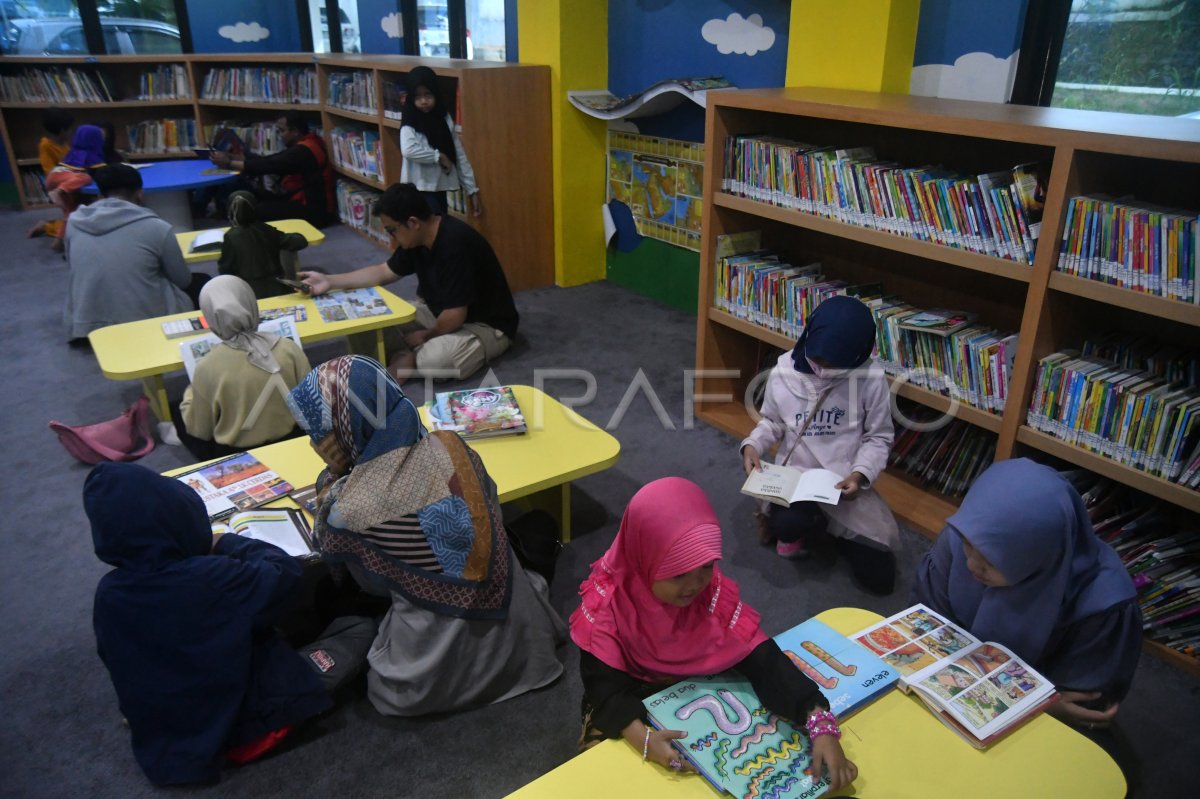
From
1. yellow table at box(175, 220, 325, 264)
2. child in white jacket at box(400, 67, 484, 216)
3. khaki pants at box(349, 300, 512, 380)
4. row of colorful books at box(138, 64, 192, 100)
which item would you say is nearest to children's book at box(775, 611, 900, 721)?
khaki pants at box(349, 300, 512, 380)

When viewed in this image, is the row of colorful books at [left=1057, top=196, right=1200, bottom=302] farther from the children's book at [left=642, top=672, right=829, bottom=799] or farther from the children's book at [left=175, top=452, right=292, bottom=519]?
the children's book at [left=175, top=452, right=292, bottom=519]

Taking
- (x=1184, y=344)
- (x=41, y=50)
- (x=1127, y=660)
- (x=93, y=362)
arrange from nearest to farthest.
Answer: (x=1127, y=660) → (x=1184, y=344) → (x=93, y=362) → (x=41, y=50)

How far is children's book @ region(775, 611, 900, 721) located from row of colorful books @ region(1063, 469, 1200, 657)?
1332mm

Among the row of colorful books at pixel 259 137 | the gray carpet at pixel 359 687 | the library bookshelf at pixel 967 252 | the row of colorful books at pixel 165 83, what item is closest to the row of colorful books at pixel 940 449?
the library bookshelf at pixel 967 252

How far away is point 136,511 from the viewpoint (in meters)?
1.79

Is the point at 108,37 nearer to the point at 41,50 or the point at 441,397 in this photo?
the point at 41,50

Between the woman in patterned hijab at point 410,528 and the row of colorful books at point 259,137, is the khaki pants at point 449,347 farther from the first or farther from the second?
the row of colorful books at point 259,137

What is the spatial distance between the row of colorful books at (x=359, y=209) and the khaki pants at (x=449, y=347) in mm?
2423

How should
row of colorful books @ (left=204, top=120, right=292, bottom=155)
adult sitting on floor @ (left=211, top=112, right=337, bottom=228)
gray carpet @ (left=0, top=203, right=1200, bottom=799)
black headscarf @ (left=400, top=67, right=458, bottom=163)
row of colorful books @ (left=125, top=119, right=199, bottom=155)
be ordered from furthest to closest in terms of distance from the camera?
row of colorful books @ (left=125, top=119, right=199, bottom=155)
row of colorful books @ (left=204, top=120, right=292, bottom=155)
adult sitting on floor @ (left=211, top=112, right=337, bottom=228)
black headscarf @ (left=400, top=67, right=458, bottom=163)
gray carpet @ (left=0, top=203, right=1200, bottom=799)

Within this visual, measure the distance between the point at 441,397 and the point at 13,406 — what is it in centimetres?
253

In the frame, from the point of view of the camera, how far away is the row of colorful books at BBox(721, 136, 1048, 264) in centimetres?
256

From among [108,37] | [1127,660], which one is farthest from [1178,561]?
[108,37]

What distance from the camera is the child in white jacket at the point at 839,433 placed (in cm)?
262

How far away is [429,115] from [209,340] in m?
2.24
